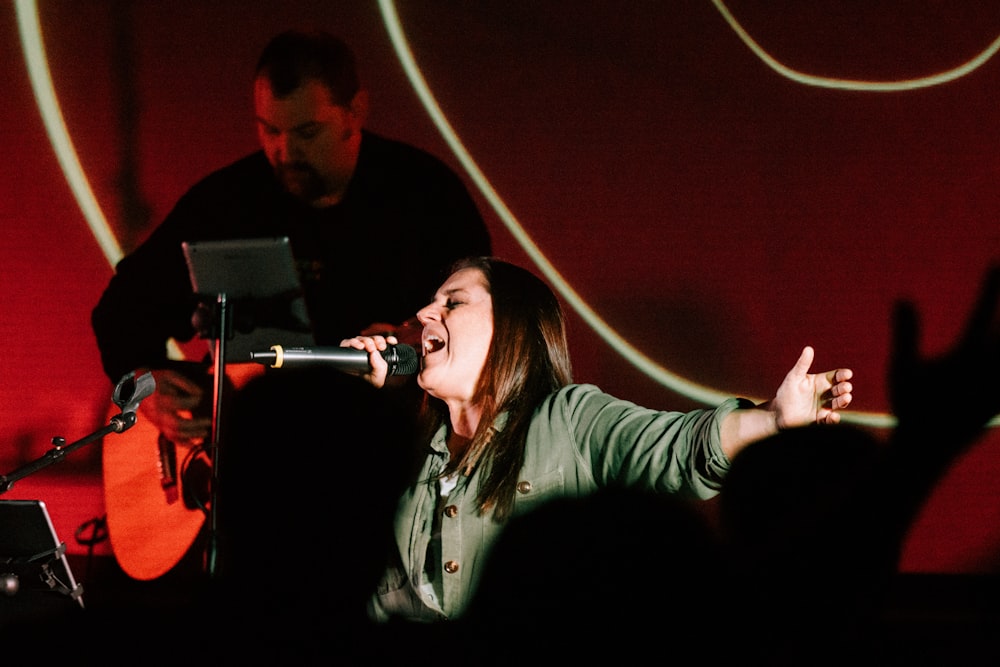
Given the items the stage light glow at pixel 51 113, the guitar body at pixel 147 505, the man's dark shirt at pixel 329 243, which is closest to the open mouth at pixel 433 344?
the man's dark shirt at pixel 329 243

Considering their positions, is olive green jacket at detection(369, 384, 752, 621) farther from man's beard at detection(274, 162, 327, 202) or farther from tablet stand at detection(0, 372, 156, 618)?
man's beard at detection(274, 162, 327, 202)

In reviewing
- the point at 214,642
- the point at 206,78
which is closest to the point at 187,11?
the point at 206,78

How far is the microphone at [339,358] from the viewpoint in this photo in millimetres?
1896

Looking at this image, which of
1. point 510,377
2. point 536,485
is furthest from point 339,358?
point 536,485

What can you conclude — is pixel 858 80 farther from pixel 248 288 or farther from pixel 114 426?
pixel 114 426

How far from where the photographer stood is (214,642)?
2203mm

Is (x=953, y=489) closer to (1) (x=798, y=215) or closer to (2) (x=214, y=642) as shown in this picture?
(1) (x=798, y=215)

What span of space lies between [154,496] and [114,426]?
30.6 inches

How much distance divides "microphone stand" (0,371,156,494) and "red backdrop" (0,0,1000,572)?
84 centimetres

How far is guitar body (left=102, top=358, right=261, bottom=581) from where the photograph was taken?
284cm

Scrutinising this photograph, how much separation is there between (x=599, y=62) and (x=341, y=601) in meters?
1.97

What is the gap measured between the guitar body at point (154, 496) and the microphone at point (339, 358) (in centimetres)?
93

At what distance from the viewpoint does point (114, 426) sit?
2180mm

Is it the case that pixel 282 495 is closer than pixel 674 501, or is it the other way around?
pixel 674 501
